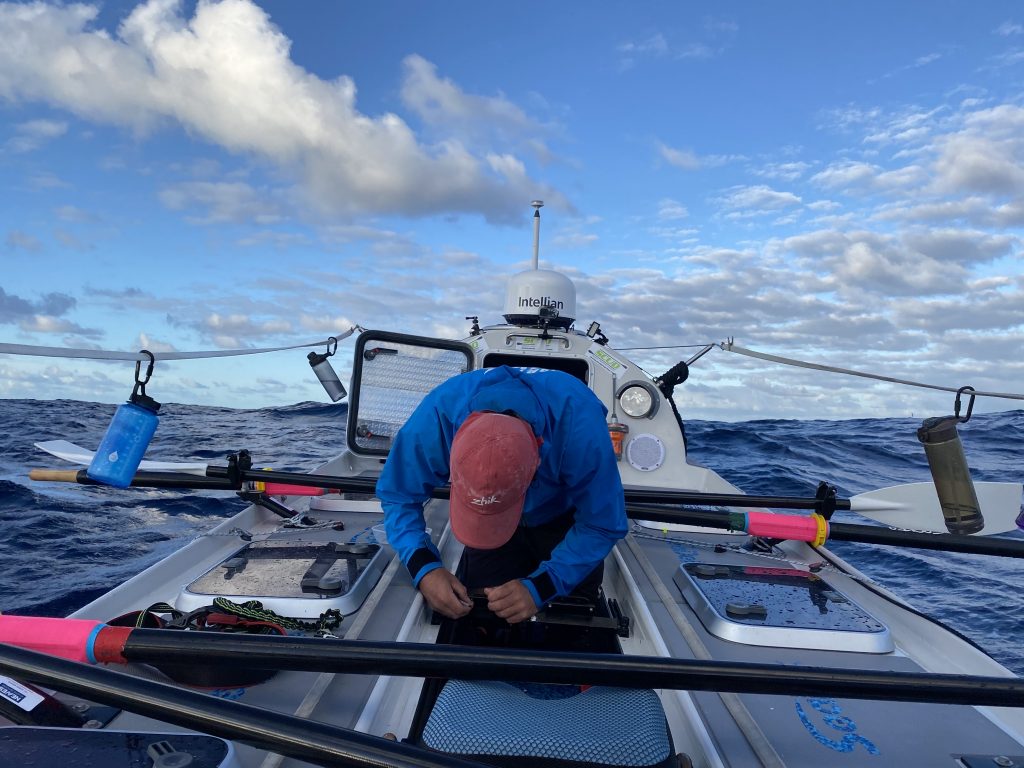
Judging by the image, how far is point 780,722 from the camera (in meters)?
2.34

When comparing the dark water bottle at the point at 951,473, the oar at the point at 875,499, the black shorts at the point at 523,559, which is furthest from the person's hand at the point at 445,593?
the dark water bottle at the point at 951,473

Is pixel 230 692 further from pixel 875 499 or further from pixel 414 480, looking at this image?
pixel 875 499

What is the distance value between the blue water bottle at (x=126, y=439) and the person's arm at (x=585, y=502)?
1.88 metres

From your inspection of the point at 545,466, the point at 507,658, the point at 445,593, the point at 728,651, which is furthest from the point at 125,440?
the point at 728,651

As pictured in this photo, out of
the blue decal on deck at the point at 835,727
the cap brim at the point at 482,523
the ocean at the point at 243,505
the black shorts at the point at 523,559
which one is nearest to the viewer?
the blue decal on deck at the point at 835,727

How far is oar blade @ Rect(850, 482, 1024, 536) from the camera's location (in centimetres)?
398

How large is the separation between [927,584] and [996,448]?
1165cm

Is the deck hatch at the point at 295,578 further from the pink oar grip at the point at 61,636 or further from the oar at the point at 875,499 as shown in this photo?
the pink oar grip at the point at 61,636

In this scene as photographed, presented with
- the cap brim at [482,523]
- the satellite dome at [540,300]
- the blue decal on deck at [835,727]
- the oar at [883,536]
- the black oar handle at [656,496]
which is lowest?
the blue decal on deck at [835,727]

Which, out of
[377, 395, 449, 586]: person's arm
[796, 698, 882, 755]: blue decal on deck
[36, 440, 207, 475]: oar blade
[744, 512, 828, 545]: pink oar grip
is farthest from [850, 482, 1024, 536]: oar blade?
[36, 440, 207, 475]: oar blade

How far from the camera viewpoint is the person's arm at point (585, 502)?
2764mm

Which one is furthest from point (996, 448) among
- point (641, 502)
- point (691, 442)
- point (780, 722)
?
point (780, 722)

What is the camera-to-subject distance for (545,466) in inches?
112

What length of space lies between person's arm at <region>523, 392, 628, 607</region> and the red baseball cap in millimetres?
436
